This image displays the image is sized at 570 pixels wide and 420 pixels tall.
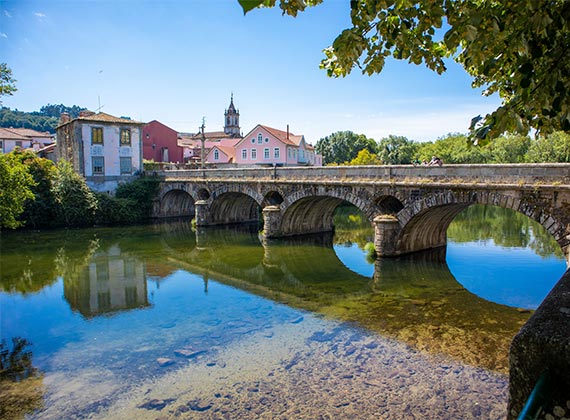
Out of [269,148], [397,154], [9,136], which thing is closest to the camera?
[269,148]

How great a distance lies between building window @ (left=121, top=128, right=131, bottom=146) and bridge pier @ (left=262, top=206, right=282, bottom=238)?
18.6m

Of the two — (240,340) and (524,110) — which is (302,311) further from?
(524,110)

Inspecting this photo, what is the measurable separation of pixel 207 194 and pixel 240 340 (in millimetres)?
23638

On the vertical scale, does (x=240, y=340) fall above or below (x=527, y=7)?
below

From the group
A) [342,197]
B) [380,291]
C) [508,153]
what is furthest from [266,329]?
[508,153]

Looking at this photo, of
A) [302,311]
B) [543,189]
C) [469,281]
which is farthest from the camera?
[469,281]

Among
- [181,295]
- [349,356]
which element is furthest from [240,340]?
[181,295]

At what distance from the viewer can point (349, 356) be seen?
10.7 metres

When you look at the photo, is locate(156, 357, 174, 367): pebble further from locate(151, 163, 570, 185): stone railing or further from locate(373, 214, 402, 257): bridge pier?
locate(151, 163, 570, 185): stone railing

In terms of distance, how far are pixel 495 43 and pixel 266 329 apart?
9.77 meters

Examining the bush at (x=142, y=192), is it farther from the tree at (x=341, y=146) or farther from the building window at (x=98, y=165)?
the tree at (x=341, y=146)

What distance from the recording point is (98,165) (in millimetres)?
38125

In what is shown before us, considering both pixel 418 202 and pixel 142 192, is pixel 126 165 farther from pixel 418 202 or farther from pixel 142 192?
pixel 418 202

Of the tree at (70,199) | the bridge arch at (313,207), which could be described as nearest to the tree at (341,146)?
the bridge arch at (313,207)
